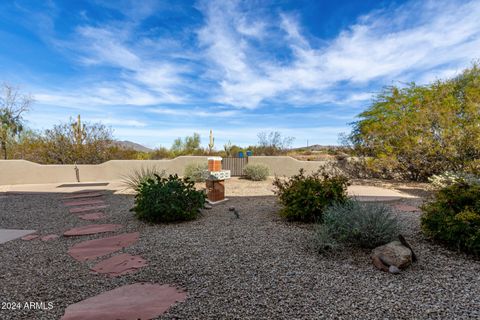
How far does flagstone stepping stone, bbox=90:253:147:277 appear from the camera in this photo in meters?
2.36

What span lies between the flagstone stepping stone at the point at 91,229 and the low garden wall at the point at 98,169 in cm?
632

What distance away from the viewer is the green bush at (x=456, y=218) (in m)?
2.61

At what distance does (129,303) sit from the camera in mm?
1805

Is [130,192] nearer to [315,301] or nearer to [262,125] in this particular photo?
[315,301]

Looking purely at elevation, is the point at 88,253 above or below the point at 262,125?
below

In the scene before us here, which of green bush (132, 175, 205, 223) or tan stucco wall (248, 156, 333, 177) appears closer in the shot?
green bush (132, 175, 205, 223)

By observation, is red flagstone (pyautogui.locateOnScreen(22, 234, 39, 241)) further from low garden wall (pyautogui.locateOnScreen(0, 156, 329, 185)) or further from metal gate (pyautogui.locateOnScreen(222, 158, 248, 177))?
metal gate (pyautogui.locateOnScreen(222, 158, 248, 177))

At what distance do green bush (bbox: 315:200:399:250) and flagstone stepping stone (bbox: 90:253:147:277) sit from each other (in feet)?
6.07

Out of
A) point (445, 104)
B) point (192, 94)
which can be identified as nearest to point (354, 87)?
point (445, 104)

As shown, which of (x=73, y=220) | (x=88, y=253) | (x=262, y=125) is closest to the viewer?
(x=88, y=253)

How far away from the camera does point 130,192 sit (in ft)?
23.1

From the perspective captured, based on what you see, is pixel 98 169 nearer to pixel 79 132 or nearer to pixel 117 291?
pixel 79 132

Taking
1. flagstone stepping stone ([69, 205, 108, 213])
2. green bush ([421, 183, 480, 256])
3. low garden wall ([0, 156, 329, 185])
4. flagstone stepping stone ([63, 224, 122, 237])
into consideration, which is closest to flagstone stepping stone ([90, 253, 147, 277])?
flagstone stepping stone ([63, 224, 122, 237])

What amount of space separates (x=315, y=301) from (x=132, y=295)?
1330 mm
